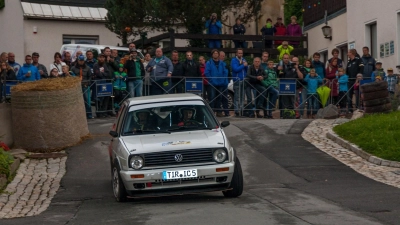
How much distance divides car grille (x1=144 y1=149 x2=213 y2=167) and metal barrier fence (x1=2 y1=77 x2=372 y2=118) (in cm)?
1341

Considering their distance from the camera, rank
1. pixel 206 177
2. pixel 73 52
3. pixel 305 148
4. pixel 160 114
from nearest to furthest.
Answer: pixel 206 177
pixel 160 114
pixel 305 148
pixel 73 52

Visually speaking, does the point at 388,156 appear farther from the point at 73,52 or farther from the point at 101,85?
the point at 73,52

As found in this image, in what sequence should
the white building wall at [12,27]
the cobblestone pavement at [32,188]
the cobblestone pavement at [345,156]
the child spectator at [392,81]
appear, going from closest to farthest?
the cobblestone pavement at [32,188] → the cobblestone pavement at [345,156] → the child spectator at [392,81] → the white building wall at [12,27]

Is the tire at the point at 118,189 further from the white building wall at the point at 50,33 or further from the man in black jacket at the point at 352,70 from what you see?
the white building wall at the point at 50,33

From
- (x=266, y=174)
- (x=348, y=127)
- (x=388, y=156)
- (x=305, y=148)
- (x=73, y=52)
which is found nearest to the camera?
(x=266, y=174)

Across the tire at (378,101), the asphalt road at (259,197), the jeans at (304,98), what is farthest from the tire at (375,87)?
the jeans at (304,98)

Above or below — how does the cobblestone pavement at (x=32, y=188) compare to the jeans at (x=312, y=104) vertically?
below

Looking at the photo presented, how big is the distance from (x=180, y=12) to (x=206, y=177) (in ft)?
74.5

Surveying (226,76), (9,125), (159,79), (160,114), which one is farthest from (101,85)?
(160,114)

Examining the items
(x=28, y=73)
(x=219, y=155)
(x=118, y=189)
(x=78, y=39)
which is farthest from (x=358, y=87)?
(x=78, y=39)

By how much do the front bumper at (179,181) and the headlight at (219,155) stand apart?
0.09 m

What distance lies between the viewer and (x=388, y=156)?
18391mm

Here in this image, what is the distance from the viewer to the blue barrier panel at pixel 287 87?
88.6 feet

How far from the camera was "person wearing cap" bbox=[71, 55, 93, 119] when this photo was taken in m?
26.4
